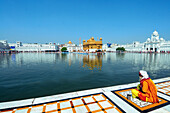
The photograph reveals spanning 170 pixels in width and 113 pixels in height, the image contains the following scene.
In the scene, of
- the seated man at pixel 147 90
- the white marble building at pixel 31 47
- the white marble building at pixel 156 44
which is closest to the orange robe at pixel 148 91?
the seated man at pixel 147 90

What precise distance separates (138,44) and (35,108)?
9613 centimetres

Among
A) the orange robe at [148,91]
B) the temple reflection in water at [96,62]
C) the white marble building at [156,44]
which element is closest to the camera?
the orange robe at [148,91]

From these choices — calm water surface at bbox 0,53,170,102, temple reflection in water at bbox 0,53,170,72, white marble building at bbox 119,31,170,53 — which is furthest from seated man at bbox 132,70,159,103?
white marble building at bbox 119,31,170,53

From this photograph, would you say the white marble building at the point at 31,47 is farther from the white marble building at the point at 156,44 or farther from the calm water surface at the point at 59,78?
the calm water surface at the point at 59,78

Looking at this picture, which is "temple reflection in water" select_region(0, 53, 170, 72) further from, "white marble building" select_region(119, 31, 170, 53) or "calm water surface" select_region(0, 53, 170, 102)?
"white marble building" select_region(119, 31, 170, 53)

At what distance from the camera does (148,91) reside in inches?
129

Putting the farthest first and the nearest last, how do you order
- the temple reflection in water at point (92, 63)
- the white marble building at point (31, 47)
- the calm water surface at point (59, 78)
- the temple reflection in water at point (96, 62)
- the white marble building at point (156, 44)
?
the white marble building at point (31, 47)
the white marble building at point (156, 44)
the temple reflection in water at point (96, 62)
the temple reflection in water at point (92, 63)
the calm water surface at point (59, 78)

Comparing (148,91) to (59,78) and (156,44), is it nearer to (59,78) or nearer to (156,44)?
(59,78)

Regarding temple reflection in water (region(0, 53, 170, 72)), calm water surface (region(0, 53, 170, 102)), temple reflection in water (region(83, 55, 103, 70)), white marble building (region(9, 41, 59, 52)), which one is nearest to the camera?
calm water surface (region(0, 53, 170, 102))

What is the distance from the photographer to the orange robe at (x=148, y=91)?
323 cm

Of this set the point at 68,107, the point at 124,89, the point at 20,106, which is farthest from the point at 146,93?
the point at 20,106

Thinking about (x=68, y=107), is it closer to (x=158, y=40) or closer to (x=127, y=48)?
(x=158, y=40)

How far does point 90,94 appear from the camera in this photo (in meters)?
4.00

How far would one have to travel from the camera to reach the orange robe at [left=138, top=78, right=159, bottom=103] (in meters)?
3.23
